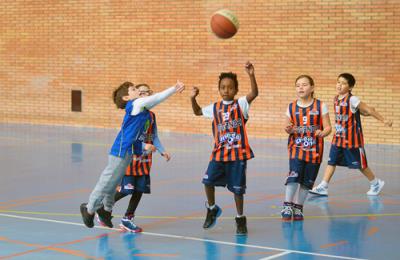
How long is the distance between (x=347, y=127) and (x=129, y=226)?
3657 millimetres

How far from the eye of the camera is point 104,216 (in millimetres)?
7676

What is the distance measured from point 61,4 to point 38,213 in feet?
37.4

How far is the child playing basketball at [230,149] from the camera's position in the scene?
7816mm

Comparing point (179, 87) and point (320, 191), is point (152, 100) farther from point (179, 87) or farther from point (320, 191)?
point (320, 191)

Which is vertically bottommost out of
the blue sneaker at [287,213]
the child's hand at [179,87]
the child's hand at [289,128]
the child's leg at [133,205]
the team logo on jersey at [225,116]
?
the blue sneaker at [287,213]

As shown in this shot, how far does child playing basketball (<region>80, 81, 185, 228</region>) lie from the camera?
7520 mm

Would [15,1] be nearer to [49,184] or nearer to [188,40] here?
[188,40]

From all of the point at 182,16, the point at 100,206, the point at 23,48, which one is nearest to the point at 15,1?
the point at 23,48

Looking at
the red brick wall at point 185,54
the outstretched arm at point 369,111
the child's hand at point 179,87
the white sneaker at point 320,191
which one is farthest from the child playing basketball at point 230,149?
the red brick wall at point 185,54

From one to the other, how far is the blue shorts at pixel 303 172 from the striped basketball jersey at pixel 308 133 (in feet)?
0.18

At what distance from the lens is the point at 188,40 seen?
58.3 feet

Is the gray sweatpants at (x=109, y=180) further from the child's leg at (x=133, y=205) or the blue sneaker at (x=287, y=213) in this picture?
the blue sneaker at (x=287, y=213)

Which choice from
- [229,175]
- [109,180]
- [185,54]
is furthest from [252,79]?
[185,54]

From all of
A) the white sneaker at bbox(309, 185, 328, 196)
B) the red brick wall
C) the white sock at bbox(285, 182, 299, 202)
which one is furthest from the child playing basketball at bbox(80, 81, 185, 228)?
the red brick wall
